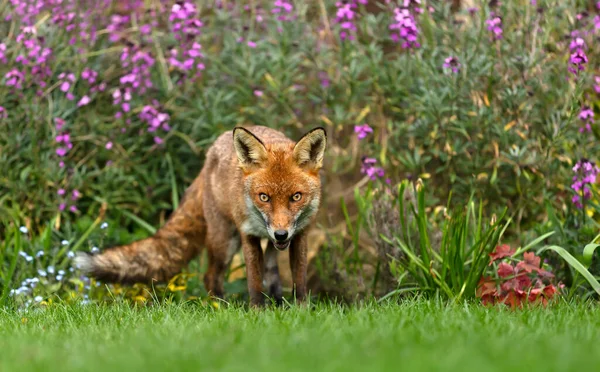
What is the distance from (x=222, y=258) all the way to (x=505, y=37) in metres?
3.22

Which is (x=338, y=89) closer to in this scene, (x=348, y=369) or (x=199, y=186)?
(x=199, y=186)

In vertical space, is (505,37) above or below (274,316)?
above

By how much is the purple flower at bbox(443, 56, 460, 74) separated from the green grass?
7.89ft

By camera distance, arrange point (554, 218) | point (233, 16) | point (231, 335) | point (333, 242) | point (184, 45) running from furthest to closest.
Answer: point (233, 16)
point (184, 45)
point (333, 242)
point (554, 218)
point (231, 335)

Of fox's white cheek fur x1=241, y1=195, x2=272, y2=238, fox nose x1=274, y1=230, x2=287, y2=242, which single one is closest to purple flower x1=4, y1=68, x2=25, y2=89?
fox's white cheek fur x1=241, y1=195, x2=272, y2=238

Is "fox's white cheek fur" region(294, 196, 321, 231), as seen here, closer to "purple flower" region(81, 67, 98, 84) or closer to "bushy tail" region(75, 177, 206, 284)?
"bushy tail" region(75, 177, 206, 284)

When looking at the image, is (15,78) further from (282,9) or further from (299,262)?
(299,262)

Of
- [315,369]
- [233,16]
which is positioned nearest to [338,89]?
[233,16]

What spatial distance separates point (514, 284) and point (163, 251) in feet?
8.89

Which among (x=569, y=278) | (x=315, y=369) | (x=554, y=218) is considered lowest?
(x=569, y=278)

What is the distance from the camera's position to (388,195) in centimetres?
684

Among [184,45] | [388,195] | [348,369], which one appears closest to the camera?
[348,369]

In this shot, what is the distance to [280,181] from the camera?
5680 millimetres

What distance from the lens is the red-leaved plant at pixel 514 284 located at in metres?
5.62
